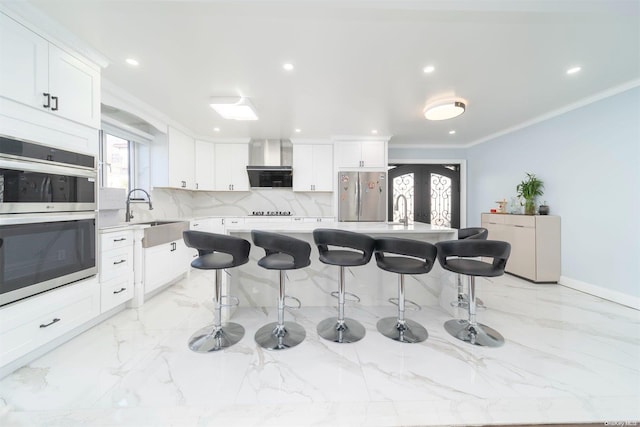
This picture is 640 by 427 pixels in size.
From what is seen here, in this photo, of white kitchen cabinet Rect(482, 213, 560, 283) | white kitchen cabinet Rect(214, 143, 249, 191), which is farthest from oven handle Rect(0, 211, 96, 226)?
white kitchen cabinet Rect(482, 213, 560, 283)

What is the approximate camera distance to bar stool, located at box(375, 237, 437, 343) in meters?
1.75

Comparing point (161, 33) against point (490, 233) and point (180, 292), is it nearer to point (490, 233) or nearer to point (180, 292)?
point (180, 292)

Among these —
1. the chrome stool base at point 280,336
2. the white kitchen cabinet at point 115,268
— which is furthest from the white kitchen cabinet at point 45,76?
the chrome stool base at point 280,336

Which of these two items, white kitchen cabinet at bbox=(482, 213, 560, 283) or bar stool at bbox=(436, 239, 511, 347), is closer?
bar stool at bbox=(436, 239, 511, 347)

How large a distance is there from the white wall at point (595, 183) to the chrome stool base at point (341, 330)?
3200 millimetres

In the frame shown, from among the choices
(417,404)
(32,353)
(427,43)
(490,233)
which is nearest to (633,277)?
(490,233)

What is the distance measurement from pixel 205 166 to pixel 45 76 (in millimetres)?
2950

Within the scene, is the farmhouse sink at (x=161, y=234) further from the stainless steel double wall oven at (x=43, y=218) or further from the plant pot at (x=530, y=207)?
the plant pot at (x=530, y=207)

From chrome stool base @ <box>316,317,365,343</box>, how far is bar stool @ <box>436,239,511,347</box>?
31.7 inches

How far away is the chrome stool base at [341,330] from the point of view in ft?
6.22

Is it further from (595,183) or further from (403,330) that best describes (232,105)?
(595,183)

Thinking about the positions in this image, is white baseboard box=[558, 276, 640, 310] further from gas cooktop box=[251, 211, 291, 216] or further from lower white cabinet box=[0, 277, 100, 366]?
lower white cabinet box=[0, 277, 100, 366]

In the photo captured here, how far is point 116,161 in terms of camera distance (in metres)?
3.36

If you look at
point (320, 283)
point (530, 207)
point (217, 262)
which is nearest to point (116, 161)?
point (217, 262)
